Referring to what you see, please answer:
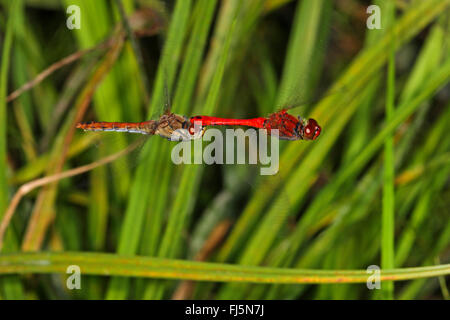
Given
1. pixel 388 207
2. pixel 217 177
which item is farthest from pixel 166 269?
pixel 217 177

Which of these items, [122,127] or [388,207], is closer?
[122,127]

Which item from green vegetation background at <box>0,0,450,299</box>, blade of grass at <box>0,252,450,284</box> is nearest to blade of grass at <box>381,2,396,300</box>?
green vegetation background at <box>0,0,450,299</box>

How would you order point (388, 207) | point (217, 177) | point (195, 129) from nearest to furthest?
point (195, 129), point (388, 207), point (217, 177)

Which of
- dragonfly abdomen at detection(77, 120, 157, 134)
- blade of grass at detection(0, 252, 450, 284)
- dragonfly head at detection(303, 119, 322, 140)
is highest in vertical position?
dragonfly abdomen at detection(77, 120, 157, 134)

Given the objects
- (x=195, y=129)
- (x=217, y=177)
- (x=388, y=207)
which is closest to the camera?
(x=195, y=129)

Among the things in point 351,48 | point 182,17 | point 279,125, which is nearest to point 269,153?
point 279,125

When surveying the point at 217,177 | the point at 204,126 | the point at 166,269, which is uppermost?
the point at 217,177

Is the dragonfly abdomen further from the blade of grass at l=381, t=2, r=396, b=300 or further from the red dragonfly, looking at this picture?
the blade of grass at l=381, t=2, r=396, b=300

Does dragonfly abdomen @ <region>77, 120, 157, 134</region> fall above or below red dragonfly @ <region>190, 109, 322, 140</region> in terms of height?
above

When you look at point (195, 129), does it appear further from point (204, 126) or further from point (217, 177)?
point (217, 177)
